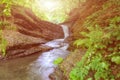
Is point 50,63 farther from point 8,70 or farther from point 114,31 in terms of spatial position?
point 114,31

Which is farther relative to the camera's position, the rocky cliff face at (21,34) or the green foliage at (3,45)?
the rocky cliff face at (21,34)

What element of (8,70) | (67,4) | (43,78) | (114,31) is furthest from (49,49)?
(67,4)

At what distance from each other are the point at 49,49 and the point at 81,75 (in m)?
10.2

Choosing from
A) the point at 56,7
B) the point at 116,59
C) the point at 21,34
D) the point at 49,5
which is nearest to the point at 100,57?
the point at 116,59

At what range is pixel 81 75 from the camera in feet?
24.1

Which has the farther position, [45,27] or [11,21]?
[45,27]

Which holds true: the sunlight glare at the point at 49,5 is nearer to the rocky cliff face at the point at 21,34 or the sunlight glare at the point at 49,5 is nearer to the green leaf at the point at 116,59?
the rocky cliff face at the point at 21,34

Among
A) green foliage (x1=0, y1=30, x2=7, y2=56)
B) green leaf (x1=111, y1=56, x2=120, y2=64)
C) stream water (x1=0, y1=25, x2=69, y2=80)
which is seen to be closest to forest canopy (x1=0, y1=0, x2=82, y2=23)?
green foliage (x1=0, y1=30, x2=7, y2=56)

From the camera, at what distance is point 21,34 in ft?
55.9

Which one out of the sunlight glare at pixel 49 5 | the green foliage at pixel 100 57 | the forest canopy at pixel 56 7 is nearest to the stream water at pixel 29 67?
the green foliage at pixel 100 57

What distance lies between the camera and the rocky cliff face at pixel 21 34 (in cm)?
1554

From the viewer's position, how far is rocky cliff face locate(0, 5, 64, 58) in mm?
15539

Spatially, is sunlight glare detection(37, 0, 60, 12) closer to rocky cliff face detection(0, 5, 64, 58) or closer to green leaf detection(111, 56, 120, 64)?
rocky cliff face detection(0, 5, 64, 58)

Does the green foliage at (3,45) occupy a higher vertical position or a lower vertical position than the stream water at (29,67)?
higher
